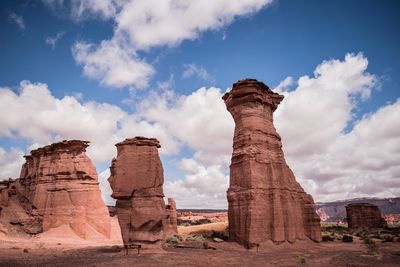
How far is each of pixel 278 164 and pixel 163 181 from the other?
11.8 m

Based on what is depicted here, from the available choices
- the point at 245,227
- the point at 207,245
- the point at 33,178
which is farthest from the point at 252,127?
the point at 33,178

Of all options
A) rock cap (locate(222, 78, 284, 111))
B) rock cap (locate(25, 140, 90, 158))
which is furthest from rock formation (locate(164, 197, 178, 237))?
rock cap (locate(222, 78, 284, 111))

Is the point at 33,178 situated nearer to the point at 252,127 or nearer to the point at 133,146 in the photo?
the point at 133,146

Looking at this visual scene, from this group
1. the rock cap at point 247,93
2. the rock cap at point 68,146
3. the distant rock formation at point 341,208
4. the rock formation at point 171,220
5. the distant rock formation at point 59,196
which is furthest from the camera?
the distant rock formation at point 341,208

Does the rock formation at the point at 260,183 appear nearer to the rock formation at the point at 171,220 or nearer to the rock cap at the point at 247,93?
the rock cap at the point at 247,93

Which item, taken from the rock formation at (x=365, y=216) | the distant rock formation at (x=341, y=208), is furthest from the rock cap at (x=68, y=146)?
the distant rock formation at (x=341, y=208)

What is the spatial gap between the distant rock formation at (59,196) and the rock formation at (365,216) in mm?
38608

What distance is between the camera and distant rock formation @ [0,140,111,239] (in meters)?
40.3

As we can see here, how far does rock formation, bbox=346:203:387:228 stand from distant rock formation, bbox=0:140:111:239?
3861cm

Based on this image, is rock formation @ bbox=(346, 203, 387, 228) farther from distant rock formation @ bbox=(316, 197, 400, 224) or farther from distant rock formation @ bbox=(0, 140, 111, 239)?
distant rock formation @ bbox=(316, 197, 400, 224)

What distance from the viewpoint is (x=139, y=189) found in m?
23.8

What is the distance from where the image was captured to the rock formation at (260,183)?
28.2 m

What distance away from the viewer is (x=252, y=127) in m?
30.9

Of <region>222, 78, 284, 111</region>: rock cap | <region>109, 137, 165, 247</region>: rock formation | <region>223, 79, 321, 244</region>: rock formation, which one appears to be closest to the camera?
<region>109, 137, 165, 247</region>: rock formation
